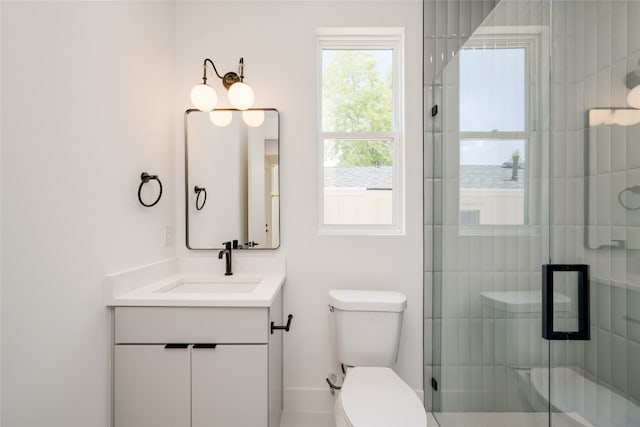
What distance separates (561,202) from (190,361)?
1510 mm

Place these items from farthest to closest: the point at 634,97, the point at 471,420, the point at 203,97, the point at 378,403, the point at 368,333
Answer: the point at 203,97
the point at 368,333
the point at 471,420
the point at 378,403
the point at 634,97

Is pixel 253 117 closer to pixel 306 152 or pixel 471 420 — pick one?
pixel 306 152

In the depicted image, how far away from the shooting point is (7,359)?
3.08ft

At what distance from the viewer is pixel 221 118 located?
→ 192cm

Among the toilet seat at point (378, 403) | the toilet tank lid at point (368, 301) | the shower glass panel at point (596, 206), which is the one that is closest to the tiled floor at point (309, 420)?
the toilet seat at point (378, 403)

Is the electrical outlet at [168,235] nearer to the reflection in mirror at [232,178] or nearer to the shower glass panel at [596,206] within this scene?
the reflection in mirror at [232,178]

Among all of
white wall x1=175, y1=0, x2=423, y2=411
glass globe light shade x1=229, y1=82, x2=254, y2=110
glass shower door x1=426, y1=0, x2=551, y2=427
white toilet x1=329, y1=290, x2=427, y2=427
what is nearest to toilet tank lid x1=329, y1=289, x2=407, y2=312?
white toilet x1=329, y1=290, x2=427, y2=427

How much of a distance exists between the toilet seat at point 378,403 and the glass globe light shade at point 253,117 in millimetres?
1418

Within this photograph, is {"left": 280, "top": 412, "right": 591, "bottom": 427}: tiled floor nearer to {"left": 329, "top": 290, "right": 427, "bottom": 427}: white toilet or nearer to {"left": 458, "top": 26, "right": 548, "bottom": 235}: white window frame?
{"left": 329, "top": 290, "right": 427, "bottom": 427}: white toilet

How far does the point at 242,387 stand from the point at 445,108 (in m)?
1.61

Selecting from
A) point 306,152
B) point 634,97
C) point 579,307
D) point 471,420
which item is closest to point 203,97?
point 306,152

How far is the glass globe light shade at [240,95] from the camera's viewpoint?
1.79 m

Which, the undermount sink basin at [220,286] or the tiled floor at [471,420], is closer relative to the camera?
the tiled floor at [471,420]

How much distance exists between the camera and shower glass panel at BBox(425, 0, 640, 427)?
106 cm
